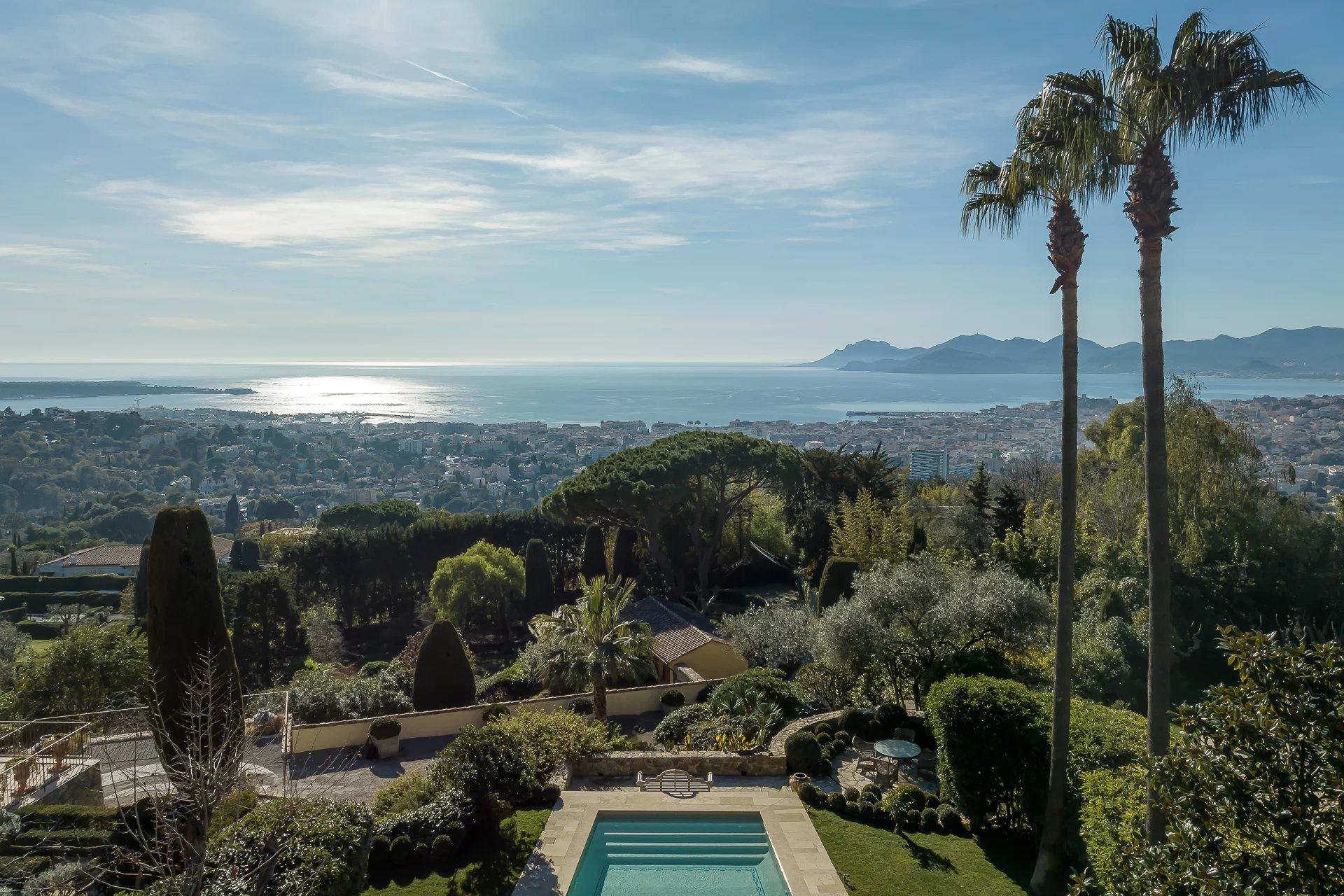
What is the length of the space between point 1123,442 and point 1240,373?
37.0 m

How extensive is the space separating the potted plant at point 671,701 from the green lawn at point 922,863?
26.6 ft

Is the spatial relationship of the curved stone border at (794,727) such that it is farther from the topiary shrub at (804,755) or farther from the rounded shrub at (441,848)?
the rounded shrub at (441,848)

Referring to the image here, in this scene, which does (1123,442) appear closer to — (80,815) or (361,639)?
(361,639)

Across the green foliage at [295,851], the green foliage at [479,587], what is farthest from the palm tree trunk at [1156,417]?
the green foliage at [479,587]

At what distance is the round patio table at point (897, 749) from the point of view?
44.0 feet

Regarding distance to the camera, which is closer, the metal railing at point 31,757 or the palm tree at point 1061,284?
the palm tree at point 1061,284

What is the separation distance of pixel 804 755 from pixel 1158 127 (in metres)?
11.2

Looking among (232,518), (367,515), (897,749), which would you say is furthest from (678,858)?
(232,518)

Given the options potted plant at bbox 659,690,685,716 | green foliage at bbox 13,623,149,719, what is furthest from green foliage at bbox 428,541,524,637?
potted plant at bbox 659,690,685,716

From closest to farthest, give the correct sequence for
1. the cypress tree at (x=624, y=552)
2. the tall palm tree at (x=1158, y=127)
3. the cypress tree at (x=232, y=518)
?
the tall palm tree at (x=1158, y=127)
the cypress tree at (x=624, y=552)
the cypress tree at (x=232, y=518)

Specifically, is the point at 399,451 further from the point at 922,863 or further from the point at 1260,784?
the point at 1260,784

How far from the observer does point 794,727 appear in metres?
16.0

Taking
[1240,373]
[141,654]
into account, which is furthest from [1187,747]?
[1240,373]

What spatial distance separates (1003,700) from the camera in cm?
1112
